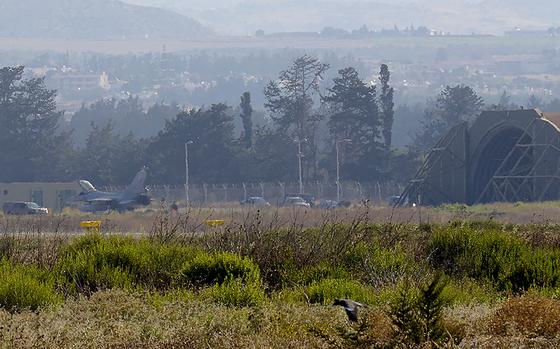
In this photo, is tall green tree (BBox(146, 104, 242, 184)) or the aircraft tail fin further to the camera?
tall green tree (BBox(146, 104, 242, 184))

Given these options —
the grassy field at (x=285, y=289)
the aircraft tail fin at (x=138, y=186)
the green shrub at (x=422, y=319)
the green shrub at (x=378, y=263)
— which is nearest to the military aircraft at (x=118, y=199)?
the aircraft tail fin at (x=138, y=186)

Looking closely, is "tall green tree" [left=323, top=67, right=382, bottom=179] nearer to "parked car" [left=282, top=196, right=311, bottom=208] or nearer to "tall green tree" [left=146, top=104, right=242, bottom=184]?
"tall green tree" [left=146, top=104, right=242, bottom=184]

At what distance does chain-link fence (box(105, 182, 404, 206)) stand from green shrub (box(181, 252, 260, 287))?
4679 centimetres

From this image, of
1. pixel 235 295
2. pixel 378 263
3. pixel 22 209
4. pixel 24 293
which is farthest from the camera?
pixel 22 209

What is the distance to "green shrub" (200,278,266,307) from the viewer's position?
58.4ft

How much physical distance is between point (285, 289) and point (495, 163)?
48.7 meters

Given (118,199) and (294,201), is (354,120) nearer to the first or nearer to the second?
(294,201)

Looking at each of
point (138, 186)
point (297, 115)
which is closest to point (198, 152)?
point (138, 186)

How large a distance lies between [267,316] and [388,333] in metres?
1.99

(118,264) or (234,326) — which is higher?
(234,326)

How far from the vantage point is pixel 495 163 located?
67.7 meters

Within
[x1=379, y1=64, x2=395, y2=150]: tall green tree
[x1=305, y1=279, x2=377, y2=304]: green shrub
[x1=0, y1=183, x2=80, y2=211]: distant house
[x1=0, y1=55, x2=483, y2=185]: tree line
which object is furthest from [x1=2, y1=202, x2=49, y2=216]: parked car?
[x1=305, y1=279, x2=377, y2=304]: green shrub

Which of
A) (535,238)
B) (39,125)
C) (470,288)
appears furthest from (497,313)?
(39,125)

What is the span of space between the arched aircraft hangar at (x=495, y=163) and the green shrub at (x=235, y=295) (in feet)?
143
